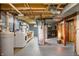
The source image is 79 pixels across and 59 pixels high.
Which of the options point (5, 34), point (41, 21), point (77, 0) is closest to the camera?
point (77, 0)

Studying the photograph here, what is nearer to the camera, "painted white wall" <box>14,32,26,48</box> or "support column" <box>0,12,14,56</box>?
"support column" <box>0,12,14,56</box>

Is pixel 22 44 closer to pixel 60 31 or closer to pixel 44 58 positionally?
pixel 60 31

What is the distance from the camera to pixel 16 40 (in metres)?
8.75

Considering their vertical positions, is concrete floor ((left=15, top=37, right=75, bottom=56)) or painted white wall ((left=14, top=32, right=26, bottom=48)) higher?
painted white wall ((left=14, top=32, right=26, bottom=48))

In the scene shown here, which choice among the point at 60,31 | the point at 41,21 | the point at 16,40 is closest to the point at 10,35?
the point at 16,40

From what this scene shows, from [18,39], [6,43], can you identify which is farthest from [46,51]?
[6,43]

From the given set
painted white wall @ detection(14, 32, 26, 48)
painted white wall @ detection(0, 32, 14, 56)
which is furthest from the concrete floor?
painted white wall @ detection(0, 32, 14, 56)

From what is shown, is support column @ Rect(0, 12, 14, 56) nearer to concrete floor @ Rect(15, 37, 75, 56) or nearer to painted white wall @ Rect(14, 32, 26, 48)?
concrete floor @ Rect(15, 37, 75, 56)

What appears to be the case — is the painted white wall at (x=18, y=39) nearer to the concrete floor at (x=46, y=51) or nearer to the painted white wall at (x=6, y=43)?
the concrete floor at (x=46, y=51)

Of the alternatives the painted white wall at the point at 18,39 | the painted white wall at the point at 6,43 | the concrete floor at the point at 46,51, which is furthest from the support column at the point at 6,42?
the painted white wall at the point at 18,39

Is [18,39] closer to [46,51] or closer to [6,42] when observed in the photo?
[46,51]

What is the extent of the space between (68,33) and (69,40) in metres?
0.65

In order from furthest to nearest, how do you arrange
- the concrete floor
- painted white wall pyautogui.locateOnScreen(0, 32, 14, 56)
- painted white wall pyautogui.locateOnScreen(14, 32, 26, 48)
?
painted white wall pyautogui.locateOnScreen(14, 32, 26, 48)
the concrete floor
painted white wall pyautogui.locateOnScreen(0, 32, 14, 56)

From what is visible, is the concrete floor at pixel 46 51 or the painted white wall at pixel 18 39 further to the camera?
the painted white wall at pixel 18 39
